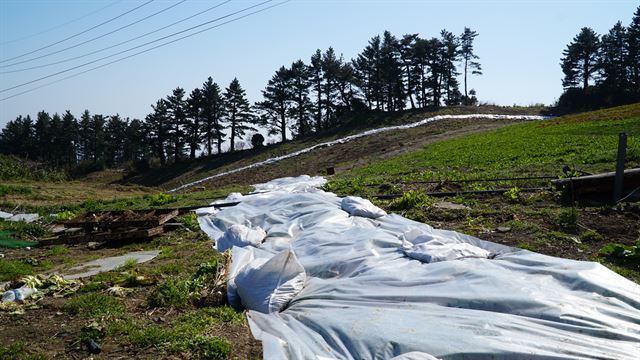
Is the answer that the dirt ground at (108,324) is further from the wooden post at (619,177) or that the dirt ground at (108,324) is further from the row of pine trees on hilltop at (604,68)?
the row of pine trees on hilltop at (604,68)

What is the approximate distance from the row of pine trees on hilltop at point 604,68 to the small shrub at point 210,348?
4256cm

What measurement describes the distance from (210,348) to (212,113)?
4604 cm

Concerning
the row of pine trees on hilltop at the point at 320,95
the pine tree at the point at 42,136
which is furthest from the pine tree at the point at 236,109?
the pine tree at the point at 42,136

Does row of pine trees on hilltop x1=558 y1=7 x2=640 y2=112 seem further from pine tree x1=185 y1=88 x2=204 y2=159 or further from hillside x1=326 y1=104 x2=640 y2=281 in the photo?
pine tree x1=185 y1=88 x2=204 y2=159

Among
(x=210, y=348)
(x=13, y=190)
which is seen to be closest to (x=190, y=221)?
(x=210, y=348)

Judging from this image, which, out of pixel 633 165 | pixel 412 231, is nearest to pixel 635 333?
pixel 412 231

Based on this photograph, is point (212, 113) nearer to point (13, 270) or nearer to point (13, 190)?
point (13, 190)

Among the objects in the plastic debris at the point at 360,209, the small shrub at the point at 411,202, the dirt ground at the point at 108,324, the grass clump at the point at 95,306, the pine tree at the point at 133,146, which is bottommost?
the dirt ground at the point at 108,324

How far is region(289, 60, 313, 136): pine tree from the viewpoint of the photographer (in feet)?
155

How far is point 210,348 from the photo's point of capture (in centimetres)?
366

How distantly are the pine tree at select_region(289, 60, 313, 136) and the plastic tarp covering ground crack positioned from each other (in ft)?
138

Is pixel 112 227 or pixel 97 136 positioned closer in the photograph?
pixel 112 227

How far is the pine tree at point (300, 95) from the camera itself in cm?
4722

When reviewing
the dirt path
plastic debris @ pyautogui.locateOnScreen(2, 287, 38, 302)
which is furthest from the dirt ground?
the dirt path
